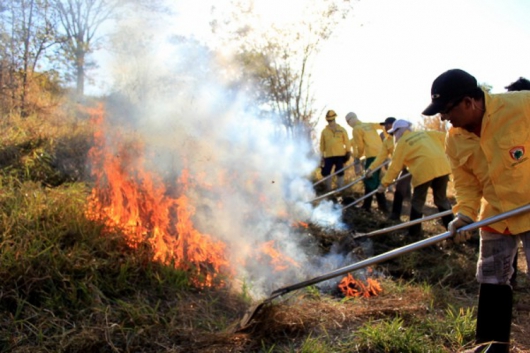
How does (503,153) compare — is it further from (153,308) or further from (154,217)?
(154,217)

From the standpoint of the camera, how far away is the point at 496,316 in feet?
9.52

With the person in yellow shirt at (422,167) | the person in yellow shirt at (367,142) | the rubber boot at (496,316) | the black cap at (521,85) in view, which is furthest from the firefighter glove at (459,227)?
the person in yellow shirt at (367,142)

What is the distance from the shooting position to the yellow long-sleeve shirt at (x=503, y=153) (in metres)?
2.74

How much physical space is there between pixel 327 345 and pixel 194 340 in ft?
3.50

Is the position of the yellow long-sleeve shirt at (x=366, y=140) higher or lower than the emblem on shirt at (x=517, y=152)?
higher

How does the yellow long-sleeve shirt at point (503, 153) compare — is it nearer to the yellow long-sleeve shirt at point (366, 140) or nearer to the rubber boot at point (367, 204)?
the rubber boot at point (367, 204)

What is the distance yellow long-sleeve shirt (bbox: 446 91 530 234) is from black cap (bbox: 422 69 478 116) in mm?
165

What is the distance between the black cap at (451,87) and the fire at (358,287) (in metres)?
2.30

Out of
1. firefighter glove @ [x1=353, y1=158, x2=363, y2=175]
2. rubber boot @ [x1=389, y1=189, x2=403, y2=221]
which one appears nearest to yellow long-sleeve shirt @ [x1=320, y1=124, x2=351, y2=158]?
firefighter glove @ [x1=353, y1=158, x2=363, y2=175]

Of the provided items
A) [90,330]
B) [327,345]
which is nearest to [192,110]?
[90,330]

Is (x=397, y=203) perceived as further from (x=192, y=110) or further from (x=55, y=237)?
(x=55, y=237)

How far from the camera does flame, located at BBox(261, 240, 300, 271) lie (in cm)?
514

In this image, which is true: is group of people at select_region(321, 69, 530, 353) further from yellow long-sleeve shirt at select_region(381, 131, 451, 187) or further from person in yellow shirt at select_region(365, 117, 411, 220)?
person in yellow shirt at select_region(365, 117, 411, 220)

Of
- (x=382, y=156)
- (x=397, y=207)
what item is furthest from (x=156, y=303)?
(x=382, y=156)
